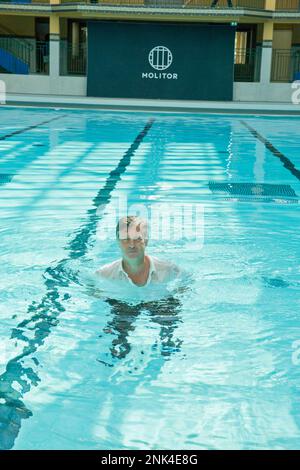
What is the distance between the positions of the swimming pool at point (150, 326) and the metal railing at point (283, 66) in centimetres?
1872

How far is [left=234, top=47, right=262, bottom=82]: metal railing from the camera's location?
2644 cm

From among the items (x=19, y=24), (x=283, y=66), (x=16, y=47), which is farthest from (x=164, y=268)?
(x=19, y=24)

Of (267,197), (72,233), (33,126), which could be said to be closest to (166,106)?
(33,126)

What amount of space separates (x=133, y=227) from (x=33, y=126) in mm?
12360

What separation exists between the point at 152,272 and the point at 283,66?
2438cm

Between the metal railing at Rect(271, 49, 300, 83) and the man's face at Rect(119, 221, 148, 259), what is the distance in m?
24.2

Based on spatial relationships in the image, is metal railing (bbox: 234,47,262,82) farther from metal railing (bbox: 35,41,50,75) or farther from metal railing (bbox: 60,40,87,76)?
metal railing (bbox: 35,41,50,75)

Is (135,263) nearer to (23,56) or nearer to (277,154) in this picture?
(277,154)

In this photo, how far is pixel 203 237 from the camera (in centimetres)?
656

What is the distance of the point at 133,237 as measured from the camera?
4074 millimetres

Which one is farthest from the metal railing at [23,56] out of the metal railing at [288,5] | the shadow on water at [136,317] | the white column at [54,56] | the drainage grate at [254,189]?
the shadow on water at [136,317]

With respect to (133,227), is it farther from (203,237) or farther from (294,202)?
(294,202)

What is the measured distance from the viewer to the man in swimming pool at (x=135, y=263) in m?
4.07

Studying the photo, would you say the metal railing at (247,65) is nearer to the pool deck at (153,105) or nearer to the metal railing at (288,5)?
the metal railing at (288,5)
